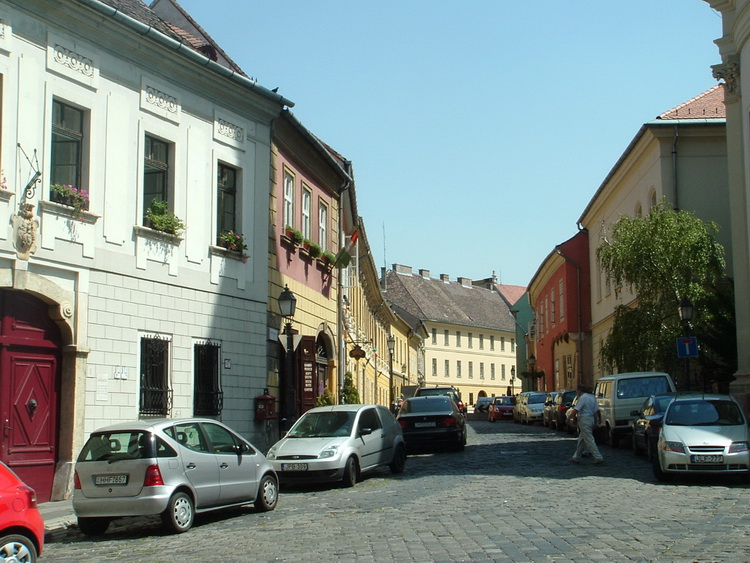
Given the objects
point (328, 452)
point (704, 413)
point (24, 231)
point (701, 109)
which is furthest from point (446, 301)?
point (24, 231)

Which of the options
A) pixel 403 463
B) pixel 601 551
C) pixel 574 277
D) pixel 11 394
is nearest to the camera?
pixel 601 551

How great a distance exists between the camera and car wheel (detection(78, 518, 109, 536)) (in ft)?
40.6

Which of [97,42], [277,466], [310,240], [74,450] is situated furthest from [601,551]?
[310,240]

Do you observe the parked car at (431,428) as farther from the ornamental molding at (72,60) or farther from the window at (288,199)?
the ornamental molding at (72,60)

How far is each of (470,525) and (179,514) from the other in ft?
11.9

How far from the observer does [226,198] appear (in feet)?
71.2

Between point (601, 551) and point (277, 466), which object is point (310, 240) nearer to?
point (277, 466)

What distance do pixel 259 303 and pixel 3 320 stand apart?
7.64 meters

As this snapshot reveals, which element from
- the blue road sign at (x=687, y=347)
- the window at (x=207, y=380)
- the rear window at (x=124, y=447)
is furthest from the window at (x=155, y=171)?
the blue road sign at (x=687, y=347)

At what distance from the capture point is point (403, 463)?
20516 millimetres

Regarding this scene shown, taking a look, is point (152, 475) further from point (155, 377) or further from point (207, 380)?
point (207, 380)

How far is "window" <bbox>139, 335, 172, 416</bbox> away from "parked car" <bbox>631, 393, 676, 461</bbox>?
9759mm

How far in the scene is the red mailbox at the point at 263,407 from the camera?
21859 millimetres

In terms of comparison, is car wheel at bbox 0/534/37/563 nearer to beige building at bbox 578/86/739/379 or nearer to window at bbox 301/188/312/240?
window at bbox 301/188/312/240
